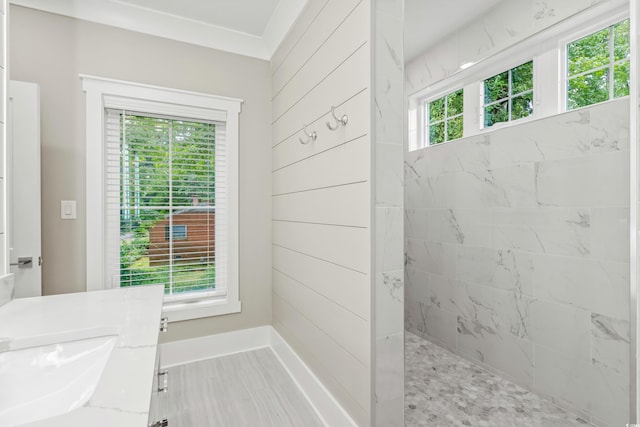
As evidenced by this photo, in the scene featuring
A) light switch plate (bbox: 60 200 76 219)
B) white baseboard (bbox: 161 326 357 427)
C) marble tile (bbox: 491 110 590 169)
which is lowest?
white baseboard (bbox: 161 326 357 427)

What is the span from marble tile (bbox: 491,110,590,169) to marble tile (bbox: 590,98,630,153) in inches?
1.5

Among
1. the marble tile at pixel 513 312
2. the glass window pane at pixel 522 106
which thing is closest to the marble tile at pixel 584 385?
the marble tile at pixel 513 312

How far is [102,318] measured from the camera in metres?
1.17

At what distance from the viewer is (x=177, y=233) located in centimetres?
248

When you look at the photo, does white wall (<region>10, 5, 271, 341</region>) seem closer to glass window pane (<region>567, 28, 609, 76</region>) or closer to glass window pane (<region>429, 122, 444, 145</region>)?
glass window pane (<region>429, 122, 444, 145</region>)

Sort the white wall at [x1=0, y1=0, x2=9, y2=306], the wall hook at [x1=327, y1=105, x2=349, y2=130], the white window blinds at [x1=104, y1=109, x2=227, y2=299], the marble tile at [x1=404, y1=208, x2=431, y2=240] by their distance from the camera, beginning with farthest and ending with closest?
1. the marble tile at [x1=404, y1=208, x2=431, y2=240]
2. the white window blinds at [x1=104, y1=109, x2=227, y2=299]
3. the wall hook at [x1=327, y1=105, x2=349, y2=130]
4. the white wall at [x1=0, y1=0, x2=9, y2=306]

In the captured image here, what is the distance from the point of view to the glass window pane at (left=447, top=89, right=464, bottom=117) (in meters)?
2.67

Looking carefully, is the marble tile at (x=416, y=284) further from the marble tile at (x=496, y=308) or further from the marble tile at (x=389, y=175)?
the marble tile at (x=389, y=175)

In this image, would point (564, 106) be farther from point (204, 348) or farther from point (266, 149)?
point (204, 348)

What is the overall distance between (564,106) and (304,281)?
6.38 ft

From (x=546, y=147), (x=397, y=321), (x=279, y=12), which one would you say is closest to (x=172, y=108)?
(x=279, y=12)

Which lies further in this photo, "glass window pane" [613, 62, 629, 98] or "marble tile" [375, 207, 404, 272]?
"glass window pane" [613, 62, 629, 98]

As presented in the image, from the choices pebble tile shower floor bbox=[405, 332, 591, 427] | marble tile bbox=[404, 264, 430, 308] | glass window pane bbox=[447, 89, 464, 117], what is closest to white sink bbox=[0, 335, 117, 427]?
pebble tile shower floor bbox=[405, 332, 591, 427]

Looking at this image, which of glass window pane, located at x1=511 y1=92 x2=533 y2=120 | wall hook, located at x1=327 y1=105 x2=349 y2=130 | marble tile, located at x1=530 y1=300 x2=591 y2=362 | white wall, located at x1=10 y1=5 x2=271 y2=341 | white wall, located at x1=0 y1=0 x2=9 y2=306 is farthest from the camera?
glass window pane, located at x1=511 y1=92 x2=533 y2=120
